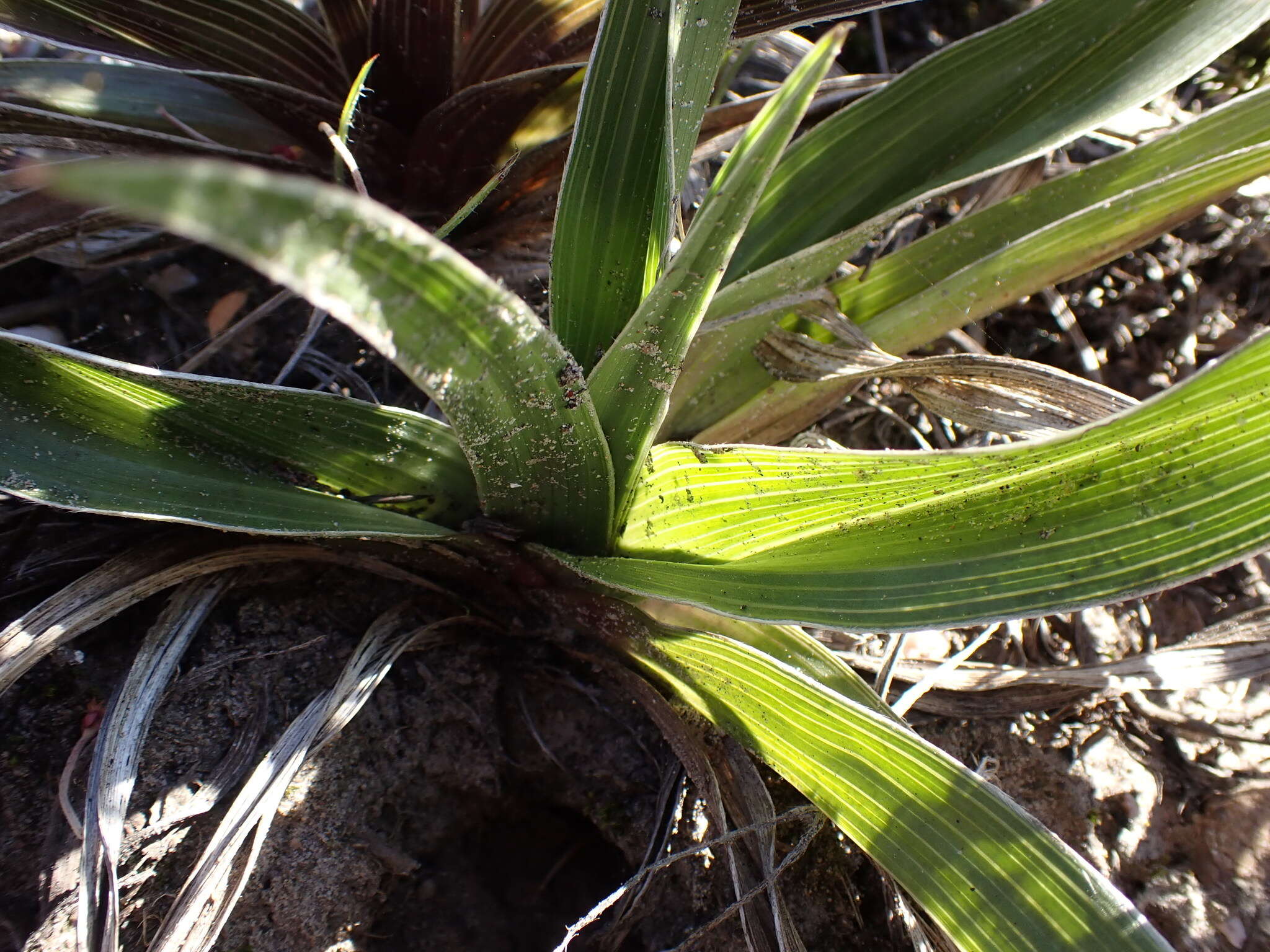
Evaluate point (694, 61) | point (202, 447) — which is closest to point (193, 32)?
point (202, 447)

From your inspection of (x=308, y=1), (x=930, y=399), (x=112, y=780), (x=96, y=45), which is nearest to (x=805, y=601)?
(x=930, y=399)

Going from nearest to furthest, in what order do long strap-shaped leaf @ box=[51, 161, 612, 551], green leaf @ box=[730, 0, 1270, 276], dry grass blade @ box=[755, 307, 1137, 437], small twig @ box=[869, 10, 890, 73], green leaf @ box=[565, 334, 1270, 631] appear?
1. long strap-shaped leaf @ box=[51, 161, 612, 551]
2. green leaf @ box=[565, 334, 1270, 631]
3. dry grass blade @ box=[755, 307, 1137, 437]
4. green leaf @ box=[730, 0, 1270, 276]
5. small twig @ box=[869, 10, 890, 73]

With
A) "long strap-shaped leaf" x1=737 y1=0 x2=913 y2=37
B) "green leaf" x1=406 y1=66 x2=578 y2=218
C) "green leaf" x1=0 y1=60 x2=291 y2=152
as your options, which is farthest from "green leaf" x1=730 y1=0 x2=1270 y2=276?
"green leaf" x1=0 y1=60 x2=291 y2=152

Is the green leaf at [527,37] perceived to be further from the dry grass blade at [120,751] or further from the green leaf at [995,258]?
the dry grass blade at [120,751]

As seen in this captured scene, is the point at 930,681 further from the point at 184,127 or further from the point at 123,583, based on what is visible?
the point at 184,127

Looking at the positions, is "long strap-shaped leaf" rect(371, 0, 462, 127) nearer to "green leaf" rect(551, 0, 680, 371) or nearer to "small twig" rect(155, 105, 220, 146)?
"small twig" rect(155, 105, 220, 146)

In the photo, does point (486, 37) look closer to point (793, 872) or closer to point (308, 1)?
point (308, 1)

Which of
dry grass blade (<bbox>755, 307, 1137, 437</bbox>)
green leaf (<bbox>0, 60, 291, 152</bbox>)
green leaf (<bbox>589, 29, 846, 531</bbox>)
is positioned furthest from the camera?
green leaf (<bbox>0, 60, 291, 152</bbox>)

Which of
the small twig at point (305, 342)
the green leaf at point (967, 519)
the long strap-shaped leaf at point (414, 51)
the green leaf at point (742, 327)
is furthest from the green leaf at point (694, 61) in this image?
the small twig at point (305, 342)
